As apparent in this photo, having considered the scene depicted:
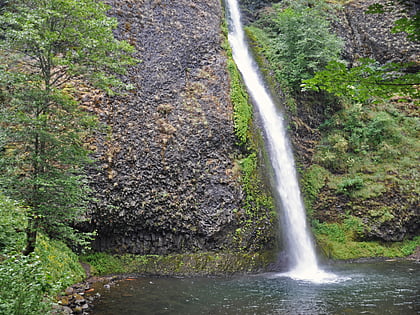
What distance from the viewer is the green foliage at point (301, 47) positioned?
15406mm

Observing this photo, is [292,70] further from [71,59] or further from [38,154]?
[38,154]

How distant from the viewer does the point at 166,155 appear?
10.8m

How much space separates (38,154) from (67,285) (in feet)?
11.1

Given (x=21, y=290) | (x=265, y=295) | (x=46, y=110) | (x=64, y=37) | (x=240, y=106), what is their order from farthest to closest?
(x=240, y=106) → (x=265, y=295) → (x=46, y=110) → (x=64, y=37) → (x=21, y=290)

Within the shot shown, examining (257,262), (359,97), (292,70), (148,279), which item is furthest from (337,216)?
(359,97)

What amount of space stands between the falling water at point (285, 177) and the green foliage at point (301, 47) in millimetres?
1605

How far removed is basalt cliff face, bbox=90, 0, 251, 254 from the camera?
32.6 feet

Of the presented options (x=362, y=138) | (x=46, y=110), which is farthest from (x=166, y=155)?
(x=362, y=138)

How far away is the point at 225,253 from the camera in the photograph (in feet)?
31.8

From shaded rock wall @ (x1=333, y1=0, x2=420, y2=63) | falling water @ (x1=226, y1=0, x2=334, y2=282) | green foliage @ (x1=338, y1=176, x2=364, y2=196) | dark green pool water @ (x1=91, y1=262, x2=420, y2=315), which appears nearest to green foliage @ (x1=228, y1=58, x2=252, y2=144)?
falling water @ (x1=226, y1=0, x2=334, y2=282)

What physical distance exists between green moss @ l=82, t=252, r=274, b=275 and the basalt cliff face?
0.27 m

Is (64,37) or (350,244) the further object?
(350,244)

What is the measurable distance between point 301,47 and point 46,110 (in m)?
13.5

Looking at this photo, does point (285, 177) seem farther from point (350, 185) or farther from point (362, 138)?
point (362, 138)
